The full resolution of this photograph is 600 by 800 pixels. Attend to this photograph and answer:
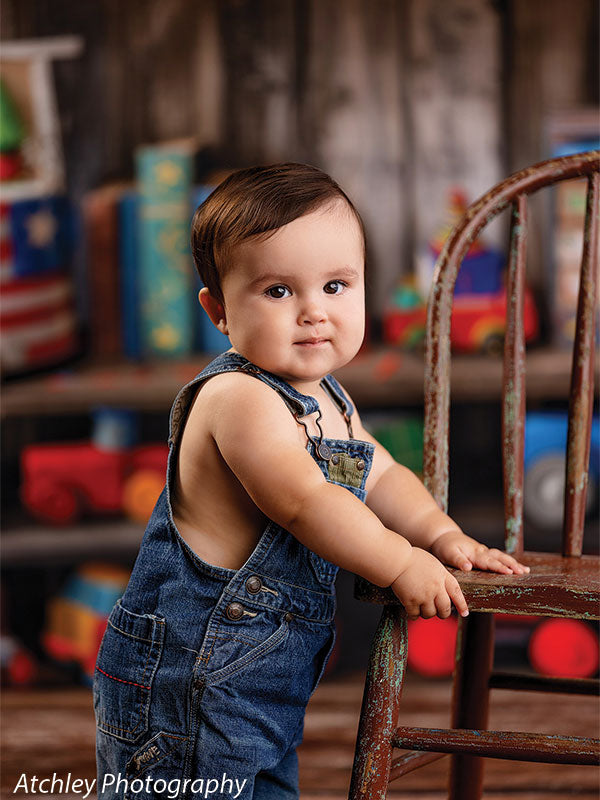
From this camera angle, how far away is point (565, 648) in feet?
6.15

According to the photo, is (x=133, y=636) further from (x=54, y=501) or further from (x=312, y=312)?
(x=54, y=501)

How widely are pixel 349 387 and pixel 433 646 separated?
51 cm

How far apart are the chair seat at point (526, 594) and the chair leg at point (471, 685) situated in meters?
0.21

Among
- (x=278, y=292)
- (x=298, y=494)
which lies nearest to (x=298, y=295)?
(x=278, y=292)

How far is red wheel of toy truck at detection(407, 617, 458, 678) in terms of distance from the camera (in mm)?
1889

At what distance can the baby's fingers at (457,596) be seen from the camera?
85cm

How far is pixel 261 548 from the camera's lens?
3.07 ft

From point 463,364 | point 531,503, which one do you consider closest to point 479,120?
point 463,364

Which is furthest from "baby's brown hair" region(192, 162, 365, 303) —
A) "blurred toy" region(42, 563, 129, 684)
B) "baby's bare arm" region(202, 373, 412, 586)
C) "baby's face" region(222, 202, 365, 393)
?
"blurred toy" region(42, 563, 129, 684)

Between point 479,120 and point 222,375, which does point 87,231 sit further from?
point 222,375

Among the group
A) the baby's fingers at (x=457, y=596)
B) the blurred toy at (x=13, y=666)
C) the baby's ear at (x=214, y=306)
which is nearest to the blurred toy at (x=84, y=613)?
the blurred toy at (x=13, y=666)

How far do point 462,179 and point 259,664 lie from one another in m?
1.35

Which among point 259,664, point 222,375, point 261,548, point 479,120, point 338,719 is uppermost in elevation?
point 479,120

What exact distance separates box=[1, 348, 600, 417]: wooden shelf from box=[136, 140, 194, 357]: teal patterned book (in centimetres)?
11
